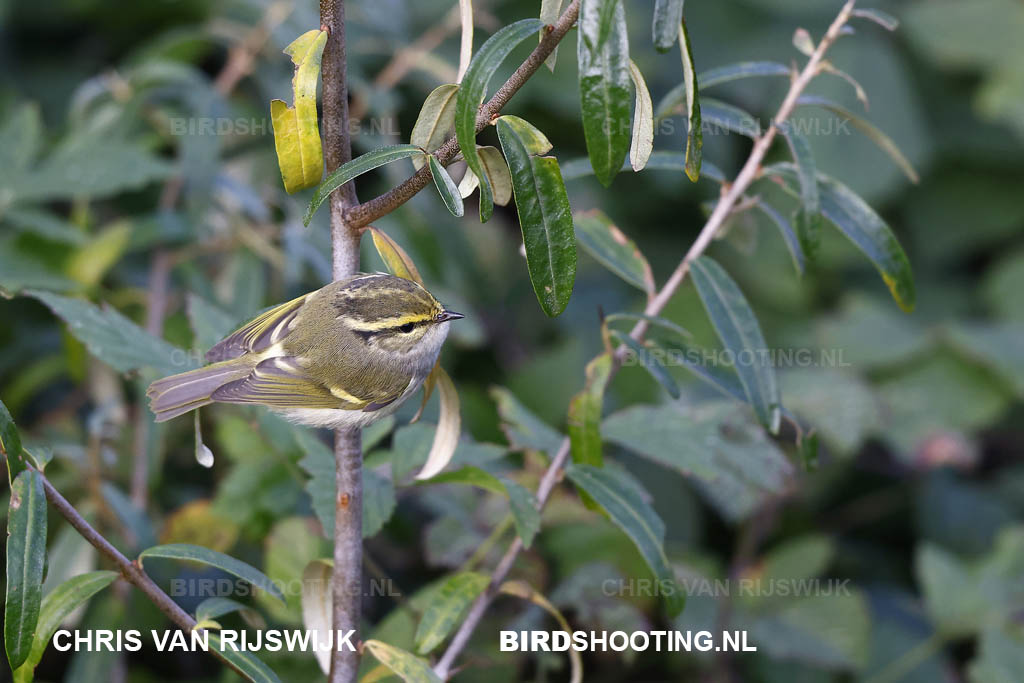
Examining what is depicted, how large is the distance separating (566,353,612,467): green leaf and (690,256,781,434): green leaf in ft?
0.68

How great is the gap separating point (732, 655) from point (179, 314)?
6.22ft

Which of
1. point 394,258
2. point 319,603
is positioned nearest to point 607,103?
point 394,258

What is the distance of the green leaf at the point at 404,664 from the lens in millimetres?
1355

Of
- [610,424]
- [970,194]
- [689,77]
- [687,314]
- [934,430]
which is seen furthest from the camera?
[970,194]

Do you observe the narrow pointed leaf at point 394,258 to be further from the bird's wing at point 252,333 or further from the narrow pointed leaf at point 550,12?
the narrow pointed leaf at point 550,12

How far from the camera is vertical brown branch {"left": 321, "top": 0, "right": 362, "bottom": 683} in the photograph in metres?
1.26

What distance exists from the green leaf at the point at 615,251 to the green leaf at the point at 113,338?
0.79 metres

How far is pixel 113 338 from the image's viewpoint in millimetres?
1780

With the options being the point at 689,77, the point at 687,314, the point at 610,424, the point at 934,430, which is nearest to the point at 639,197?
the point at 687,314

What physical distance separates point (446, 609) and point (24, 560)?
65 cm

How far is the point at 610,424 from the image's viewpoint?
191 centimetres

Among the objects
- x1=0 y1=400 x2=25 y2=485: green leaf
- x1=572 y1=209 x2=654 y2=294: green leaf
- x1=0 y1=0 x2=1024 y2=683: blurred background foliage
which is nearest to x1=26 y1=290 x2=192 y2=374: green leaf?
x1=0 y1=0 x2=1024 y2=683: blurred background foliage

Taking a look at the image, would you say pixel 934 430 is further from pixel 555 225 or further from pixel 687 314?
pixel 555 225

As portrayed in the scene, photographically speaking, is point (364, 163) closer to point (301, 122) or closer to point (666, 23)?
point (301, 122)
